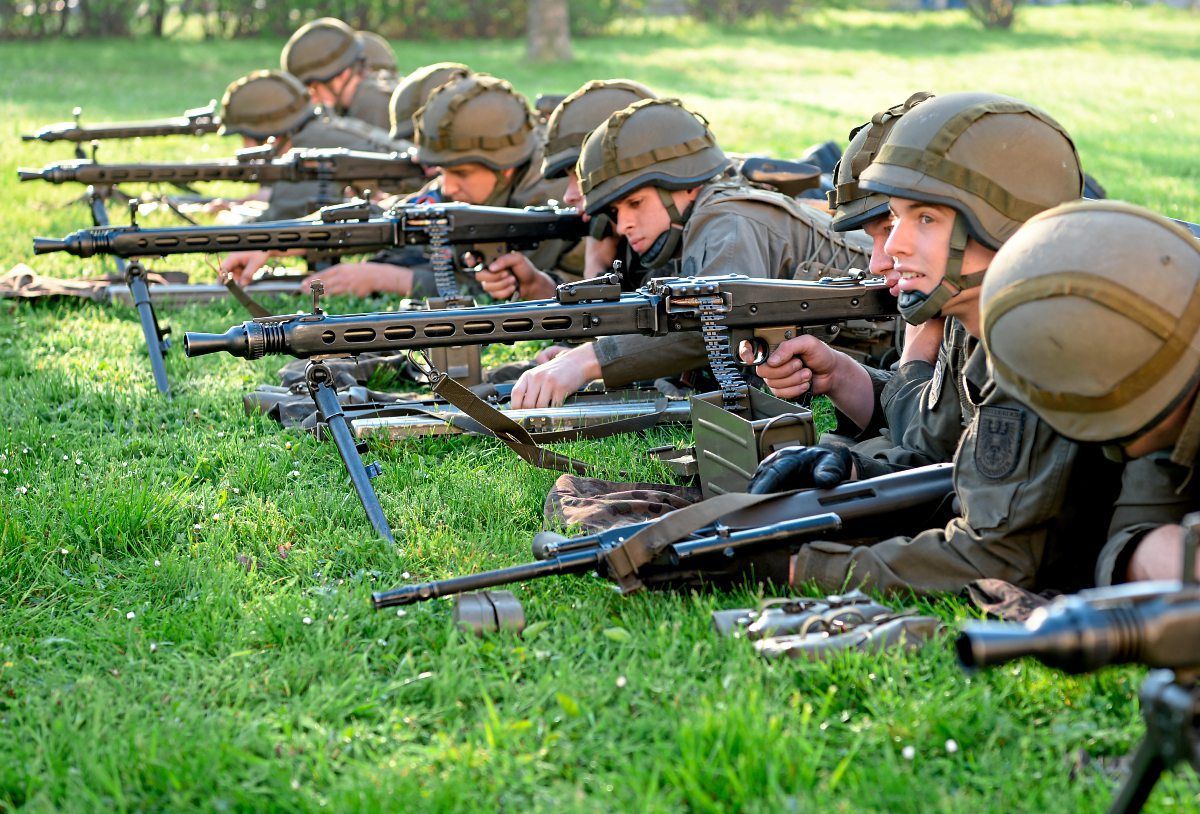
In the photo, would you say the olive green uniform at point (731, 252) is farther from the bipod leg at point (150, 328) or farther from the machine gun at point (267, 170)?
the machine gun at point (267, 170)

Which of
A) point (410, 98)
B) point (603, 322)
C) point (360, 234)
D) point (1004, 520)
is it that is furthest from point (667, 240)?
point (410, 98)

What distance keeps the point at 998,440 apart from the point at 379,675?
197cm

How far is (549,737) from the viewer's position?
354 centimetres

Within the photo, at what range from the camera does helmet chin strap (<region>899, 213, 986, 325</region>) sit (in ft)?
14.0

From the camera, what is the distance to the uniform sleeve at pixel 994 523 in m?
3.81

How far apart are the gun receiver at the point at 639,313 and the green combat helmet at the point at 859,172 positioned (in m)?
0.27

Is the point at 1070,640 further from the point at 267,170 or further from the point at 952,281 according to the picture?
the point at 267,170

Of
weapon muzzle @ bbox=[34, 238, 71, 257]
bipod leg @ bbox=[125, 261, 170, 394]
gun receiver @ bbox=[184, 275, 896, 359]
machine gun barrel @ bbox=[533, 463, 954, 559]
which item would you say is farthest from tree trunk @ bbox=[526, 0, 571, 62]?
machine gun barrel @ bbox=[533, 463, 954, 559]

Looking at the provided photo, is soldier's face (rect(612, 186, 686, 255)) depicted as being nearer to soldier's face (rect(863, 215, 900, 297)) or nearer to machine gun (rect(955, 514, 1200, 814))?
soldier's face (rect(863, 215, 900, 297))

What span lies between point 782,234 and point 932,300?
2.15 meters

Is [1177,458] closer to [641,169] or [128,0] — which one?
[641,169]

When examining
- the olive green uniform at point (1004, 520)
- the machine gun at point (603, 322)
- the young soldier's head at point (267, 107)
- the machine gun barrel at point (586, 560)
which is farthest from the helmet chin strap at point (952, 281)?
the young soldier's head at point (267, 107)

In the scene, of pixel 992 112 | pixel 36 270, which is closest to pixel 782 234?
pixel 992 112

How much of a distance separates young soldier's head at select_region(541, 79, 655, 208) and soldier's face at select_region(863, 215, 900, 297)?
2.21 metres
